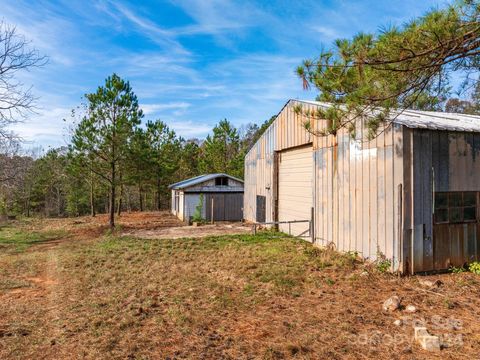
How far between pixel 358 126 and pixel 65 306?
297 inches

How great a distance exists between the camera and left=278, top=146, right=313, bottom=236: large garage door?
35.1ft

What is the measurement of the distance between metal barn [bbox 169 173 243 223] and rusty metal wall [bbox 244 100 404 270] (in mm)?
10142

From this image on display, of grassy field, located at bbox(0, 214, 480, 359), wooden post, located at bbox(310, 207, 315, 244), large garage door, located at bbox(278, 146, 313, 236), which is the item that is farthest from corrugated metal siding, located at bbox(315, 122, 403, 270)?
large garage door, located at bbox(278, 146, 313, 236)

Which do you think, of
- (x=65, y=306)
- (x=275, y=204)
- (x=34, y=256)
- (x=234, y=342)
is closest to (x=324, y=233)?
(x=275, y=204)

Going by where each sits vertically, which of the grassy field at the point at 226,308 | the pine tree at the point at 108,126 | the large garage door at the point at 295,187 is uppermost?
the pine tree at the point at 108,126

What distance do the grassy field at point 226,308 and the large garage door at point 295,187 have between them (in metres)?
2.11

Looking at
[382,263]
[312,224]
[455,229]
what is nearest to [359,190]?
[382,263]

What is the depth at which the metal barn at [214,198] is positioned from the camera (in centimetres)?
2031

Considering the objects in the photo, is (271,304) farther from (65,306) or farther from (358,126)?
(358,126)

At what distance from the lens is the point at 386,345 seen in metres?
3.95

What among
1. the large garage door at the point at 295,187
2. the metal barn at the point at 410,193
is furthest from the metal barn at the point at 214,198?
the metal barn at the point at 410,193

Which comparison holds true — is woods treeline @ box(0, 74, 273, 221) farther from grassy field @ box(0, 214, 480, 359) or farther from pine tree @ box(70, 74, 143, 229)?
grassy field @ box(0, 214, 480, 359)

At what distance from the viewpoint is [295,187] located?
11.8 meters

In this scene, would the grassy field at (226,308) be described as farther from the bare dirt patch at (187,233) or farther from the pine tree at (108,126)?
the pine tree at (108,126)
